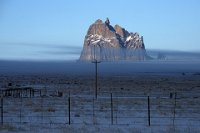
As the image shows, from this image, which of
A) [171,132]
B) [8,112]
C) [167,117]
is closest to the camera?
[171,132]

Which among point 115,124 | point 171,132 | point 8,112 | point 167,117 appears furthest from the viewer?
point 8,112

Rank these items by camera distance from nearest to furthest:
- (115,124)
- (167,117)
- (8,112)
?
(115,124)
(167,117)
(8,112)

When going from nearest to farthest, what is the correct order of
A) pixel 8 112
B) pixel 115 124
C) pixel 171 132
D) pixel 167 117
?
pixel 171 132 → pixel 115 124 → pixel 167 117 → pixel 8 112

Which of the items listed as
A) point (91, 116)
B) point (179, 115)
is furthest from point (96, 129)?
point (179, 115)

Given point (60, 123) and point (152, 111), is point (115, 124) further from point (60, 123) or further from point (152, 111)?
point (152, 111)

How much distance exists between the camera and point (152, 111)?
83.3 feet

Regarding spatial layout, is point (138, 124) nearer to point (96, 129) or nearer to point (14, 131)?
point (96, 129)

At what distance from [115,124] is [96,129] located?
7.50 feet

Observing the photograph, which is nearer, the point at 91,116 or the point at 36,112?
the point at 91,116

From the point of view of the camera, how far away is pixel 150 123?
1989cm

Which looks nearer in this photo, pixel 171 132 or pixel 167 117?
pixel 171 132

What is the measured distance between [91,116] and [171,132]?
6970mm

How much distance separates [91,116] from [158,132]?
6.58 metres

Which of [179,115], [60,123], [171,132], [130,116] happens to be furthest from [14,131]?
[179,115]
